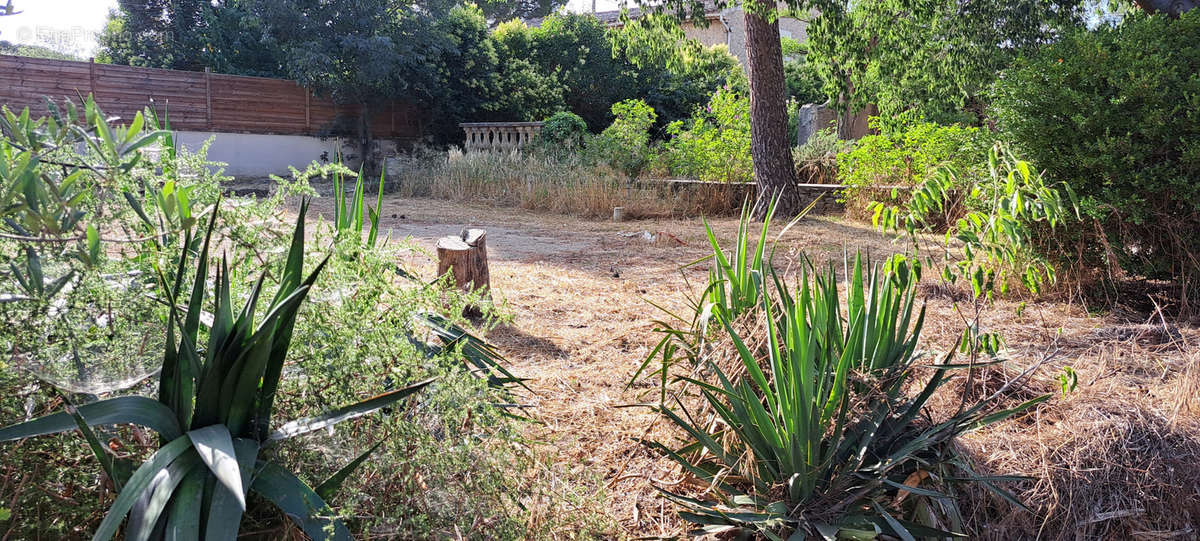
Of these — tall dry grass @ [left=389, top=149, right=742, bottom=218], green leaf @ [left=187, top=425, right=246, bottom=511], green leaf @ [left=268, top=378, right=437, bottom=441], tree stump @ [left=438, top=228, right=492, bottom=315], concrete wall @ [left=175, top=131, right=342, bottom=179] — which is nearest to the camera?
green leaf @ [left=187, top=425, right=246, bottom=511]

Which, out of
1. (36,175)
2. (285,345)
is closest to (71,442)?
(285,345)

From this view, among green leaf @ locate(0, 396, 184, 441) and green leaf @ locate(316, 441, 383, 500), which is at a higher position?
green leaf @ locate(0, 396, 184, 441)

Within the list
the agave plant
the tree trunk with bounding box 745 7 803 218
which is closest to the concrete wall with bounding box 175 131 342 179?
the tree trunk with bounding box 745 7 803 218

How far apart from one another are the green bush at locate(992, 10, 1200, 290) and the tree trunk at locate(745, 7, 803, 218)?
4.29 m

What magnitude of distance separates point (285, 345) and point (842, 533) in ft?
4.71

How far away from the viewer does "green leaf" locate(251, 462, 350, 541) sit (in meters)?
1.41

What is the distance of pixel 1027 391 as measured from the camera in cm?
303

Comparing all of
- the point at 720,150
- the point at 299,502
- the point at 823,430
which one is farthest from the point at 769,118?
the point at 299,502

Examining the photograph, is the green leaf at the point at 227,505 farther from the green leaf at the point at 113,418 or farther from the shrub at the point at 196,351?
the green leaf at the point at 113,418

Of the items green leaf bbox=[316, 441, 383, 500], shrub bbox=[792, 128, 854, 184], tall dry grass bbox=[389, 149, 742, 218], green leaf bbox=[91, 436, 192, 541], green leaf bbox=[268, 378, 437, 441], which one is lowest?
green leaf bbox=[316, 441, 383, 500]

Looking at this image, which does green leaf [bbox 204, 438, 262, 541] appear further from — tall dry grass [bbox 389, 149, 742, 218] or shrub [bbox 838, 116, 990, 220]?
tall dry grass [bbox 389, 149, 742, 218]

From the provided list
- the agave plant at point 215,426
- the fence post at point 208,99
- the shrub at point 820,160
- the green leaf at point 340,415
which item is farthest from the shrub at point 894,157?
the fence post at point 208,99

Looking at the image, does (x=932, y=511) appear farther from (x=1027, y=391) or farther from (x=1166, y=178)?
(x=1166, y=178)

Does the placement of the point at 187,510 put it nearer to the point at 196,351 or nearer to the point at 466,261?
the point at 196,351
